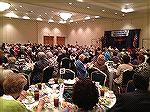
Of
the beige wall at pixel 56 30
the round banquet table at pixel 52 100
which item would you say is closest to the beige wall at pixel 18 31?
the beige wall at pixel 56 30

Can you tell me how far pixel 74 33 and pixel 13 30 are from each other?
17.6 feet

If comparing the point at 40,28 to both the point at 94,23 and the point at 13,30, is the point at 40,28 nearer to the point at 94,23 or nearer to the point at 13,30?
the point at 13,30

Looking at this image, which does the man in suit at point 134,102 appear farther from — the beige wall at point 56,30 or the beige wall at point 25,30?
the beige wall at point 25,30

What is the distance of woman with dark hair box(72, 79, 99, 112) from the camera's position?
222 cm

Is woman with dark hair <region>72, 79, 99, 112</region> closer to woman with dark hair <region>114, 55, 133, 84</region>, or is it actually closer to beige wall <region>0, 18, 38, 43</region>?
woman with dark hair <region>114, 55, 133, 84</region>

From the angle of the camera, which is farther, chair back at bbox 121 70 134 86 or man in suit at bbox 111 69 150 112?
chair back at bbox 121 70 134 86

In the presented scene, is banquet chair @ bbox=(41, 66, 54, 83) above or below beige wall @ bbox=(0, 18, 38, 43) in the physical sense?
below

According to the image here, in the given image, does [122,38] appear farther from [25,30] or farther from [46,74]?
[46,74]

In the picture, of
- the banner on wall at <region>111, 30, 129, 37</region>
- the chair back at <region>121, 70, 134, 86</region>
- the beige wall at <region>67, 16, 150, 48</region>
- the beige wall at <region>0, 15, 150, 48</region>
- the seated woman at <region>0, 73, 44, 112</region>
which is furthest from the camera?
the beige wall at <region>0, 15, 150, 48</region>

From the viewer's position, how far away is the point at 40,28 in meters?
21.1

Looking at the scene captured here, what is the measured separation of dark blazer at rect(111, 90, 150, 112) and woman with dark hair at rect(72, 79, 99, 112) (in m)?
0.32

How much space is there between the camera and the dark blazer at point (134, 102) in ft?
7.73

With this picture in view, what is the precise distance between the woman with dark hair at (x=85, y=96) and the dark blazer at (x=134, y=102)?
1.05 ft

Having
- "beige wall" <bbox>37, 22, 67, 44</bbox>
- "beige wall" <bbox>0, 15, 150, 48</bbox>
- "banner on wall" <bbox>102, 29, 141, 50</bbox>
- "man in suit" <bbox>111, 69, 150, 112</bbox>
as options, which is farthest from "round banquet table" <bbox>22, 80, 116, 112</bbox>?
"beige wall" <bbox>37, 22, 67, 44</bbox>
